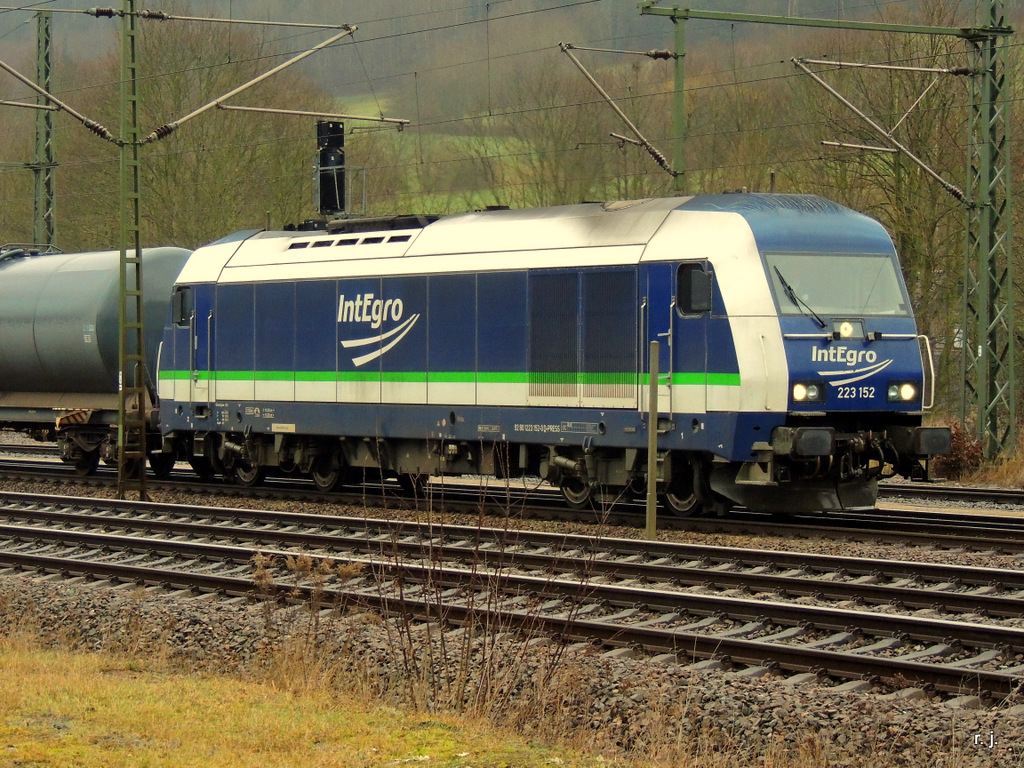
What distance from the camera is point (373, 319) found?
61.5 ft

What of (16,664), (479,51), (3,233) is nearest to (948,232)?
(479,51)

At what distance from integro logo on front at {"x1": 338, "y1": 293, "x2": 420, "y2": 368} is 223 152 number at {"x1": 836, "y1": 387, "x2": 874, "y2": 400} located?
5511 mm

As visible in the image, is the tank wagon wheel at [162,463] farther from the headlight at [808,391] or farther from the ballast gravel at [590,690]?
the ballast gravel at [590,690]

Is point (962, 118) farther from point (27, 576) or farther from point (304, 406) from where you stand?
point (27, 576)

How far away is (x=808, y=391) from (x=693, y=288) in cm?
159

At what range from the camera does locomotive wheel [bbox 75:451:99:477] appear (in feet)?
79.8

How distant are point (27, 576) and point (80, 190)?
34.0 m

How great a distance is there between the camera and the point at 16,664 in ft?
30.7

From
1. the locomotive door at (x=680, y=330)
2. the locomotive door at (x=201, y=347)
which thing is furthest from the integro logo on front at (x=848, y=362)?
the locomotive door at (x=201, y=347)

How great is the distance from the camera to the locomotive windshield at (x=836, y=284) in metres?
15.1

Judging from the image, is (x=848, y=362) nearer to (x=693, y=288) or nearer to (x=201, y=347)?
(x=693, y=288)

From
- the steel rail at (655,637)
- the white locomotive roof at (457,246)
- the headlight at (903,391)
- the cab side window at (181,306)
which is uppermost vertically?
the white locomotive roof at (457,246)

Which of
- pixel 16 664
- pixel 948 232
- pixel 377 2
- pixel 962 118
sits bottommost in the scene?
pixel 16 664

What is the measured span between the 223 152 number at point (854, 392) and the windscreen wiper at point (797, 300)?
0.70 m
